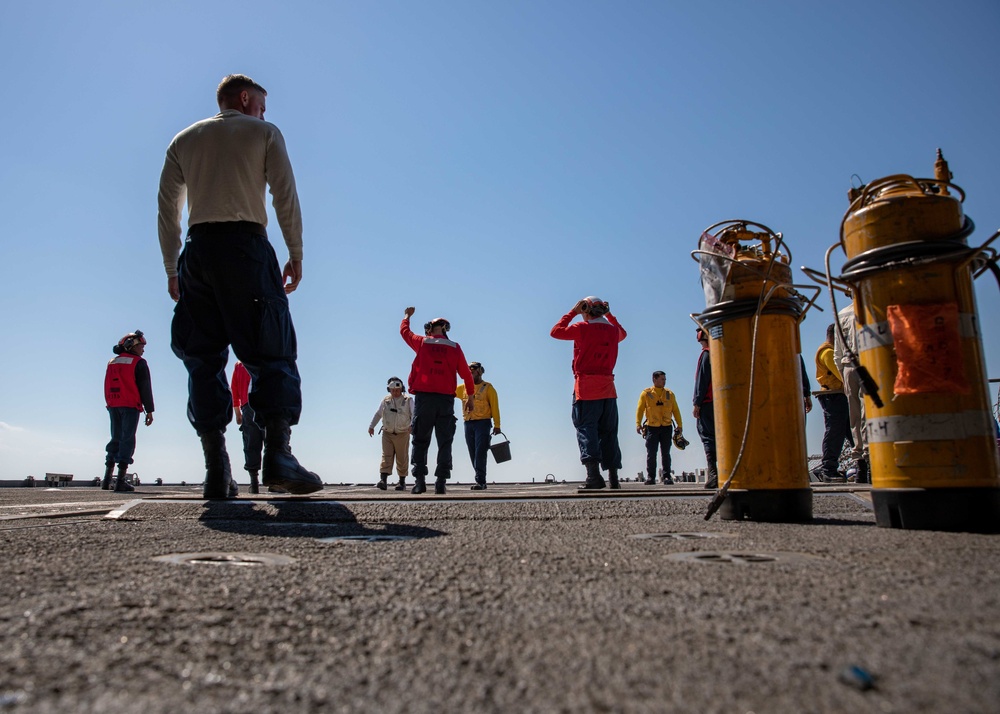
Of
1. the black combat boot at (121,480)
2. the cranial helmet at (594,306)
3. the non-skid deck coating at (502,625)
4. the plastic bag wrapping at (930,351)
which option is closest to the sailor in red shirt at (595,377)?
the cranial helmet at (594,306)

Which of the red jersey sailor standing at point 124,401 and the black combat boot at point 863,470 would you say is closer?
the black combat boot at point 863,470

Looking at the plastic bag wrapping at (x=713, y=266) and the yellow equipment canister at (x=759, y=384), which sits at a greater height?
the plastic bag wrapping at (x=713, y=266)

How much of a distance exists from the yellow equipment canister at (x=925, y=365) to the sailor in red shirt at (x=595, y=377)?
450 cm

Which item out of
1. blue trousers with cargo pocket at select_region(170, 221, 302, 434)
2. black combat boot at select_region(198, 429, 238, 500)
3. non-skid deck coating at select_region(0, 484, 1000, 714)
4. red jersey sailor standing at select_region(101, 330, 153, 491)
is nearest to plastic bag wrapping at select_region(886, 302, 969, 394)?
non-skid deck coating at select_region(0, 484, 1000, 714)

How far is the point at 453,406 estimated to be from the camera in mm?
8281

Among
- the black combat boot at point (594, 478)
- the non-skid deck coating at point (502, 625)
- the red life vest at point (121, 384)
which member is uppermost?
the red life vest at point (121, 384)

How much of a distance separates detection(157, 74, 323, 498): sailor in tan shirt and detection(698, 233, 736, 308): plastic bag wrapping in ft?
7.33

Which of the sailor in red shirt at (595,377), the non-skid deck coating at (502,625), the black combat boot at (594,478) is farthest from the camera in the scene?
the sailor in red shirt at (595,377)

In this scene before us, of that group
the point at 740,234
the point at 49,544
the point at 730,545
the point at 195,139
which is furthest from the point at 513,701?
the point at 195,139

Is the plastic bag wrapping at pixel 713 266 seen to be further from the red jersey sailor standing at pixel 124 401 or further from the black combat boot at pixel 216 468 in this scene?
the red jersey sailor standing at pixel 124 401

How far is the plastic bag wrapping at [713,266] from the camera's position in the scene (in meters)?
3.66

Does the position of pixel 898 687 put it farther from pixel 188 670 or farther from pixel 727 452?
pixel 727 452

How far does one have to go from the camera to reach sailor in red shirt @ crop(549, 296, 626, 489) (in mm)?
7426

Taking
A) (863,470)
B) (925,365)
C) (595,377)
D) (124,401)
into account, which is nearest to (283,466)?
(925,365)
